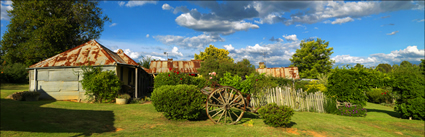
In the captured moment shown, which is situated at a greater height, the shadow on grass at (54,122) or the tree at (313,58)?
the tree at (313,58)

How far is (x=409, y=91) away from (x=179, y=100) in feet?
35.8

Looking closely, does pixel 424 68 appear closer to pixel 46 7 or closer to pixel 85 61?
pixel 85 61

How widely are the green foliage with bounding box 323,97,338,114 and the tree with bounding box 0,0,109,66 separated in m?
22.2

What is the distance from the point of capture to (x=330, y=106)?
469 inches

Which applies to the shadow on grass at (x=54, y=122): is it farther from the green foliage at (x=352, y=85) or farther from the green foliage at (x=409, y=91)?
the green foliage at (x=409, y=91)

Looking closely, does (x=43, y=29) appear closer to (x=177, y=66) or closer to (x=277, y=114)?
(x=177, y=66)

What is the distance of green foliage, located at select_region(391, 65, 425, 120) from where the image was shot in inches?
408

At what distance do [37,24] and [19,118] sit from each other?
16.6 meters

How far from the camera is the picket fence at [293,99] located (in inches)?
461

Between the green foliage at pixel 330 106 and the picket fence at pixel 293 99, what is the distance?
0.20m

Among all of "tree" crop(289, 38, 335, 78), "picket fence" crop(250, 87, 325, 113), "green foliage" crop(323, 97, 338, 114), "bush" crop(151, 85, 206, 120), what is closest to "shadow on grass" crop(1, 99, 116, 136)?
"bush" crop(151, 85, 206, 120)

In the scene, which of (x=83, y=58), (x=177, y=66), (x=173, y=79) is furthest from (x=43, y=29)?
(x=173, y=79)

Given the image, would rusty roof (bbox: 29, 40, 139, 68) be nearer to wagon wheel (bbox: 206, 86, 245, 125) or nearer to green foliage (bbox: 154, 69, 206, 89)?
green foliage (bbox: 154, 69, 206, 89)

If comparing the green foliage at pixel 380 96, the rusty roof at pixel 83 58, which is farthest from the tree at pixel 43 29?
the green foliage at pixel 380 96
